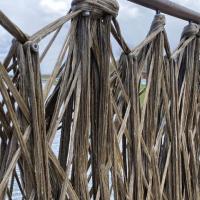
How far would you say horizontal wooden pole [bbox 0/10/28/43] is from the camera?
0.63 m

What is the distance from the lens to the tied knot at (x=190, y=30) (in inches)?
44.8

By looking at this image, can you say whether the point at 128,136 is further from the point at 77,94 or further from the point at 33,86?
the point at 33,86

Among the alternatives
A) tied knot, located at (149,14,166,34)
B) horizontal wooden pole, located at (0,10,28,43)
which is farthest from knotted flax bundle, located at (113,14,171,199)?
horizontal wooden pole, located at (0,10,28,43)

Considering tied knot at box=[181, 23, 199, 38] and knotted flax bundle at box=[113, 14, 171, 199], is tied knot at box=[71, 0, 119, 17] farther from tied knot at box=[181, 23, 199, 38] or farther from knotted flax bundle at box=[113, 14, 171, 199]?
tied knot at box=[181, 23, 199, 38]

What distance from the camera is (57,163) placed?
2.41 feet

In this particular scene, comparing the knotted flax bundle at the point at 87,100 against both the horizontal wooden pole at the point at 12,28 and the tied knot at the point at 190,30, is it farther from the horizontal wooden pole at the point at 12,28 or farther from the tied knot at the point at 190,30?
the tied knot at the point at 190,30

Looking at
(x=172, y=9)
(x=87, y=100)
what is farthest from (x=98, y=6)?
(x=172, y=9)

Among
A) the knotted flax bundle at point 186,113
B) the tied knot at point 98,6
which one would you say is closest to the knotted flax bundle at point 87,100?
the tied knot at point 98,6

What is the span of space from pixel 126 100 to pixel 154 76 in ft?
0.45

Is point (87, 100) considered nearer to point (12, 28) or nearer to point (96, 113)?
point (96, 113)

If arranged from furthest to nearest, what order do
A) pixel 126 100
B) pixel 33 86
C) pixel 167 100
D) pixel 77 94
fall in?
pixel 167 100 < pixel 126 100 < pixel 77 94 < pixel 33 86

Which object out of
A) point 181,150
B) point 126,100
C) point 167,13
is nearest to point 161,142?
point 181,150

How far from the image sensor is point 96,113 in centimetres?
83

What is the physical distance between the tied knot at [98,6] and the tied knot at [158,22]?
20 centimetres
